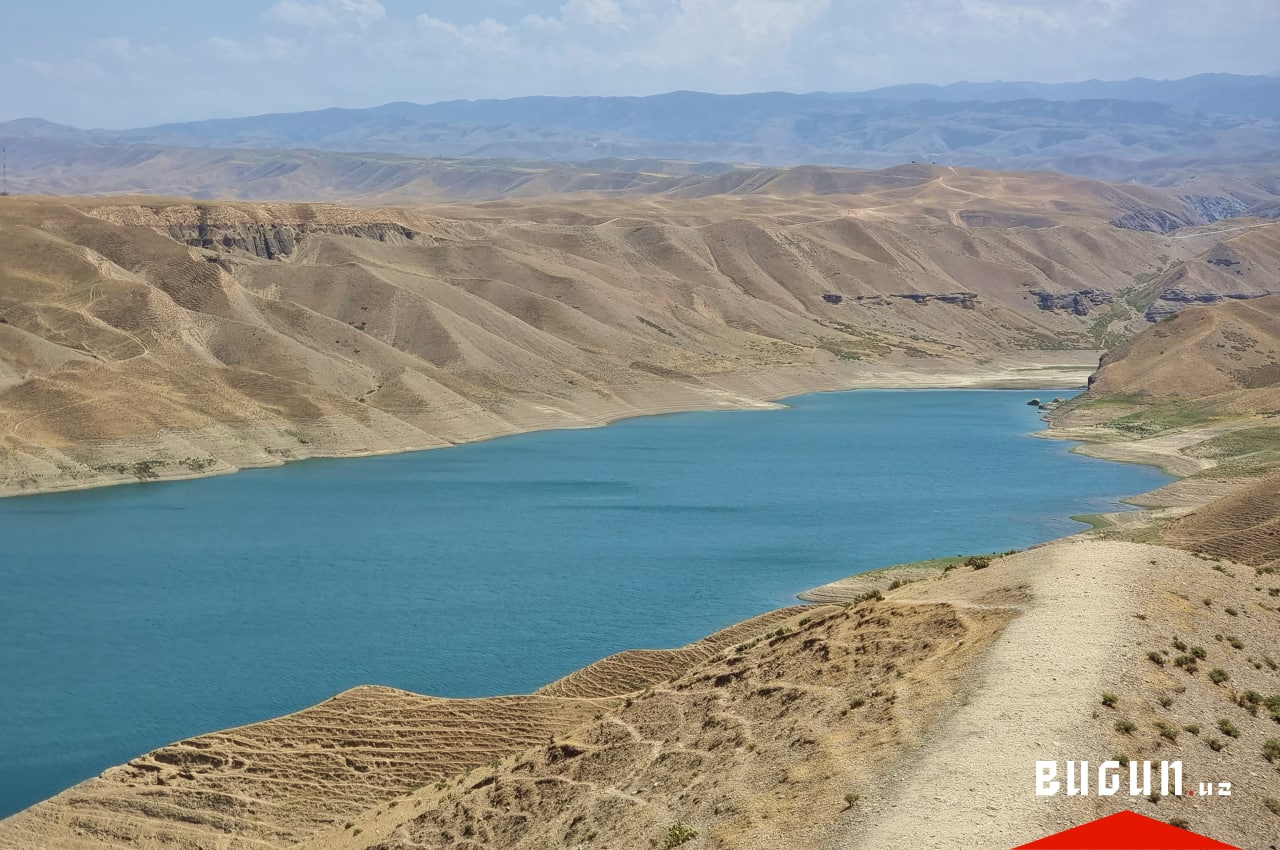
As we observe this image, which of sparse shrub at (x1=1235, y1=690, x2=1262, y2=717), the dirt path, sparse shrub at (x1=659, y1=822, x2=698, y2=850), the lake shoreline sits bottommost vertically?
the lake shoreline

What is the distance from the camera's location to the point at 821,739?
26.6 m

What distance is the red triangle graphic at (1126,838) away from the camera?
19141 millimetres

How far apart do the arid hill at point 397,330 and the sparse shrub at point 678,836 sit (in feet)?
235

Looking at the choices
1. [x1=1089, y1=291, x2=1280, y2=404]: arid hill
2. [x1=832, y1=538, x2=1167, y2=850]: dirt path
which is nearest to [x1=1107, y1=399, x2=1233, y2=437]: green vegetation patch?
[x1=1089, y1=291, x2=1280, y2=404]: arid hill

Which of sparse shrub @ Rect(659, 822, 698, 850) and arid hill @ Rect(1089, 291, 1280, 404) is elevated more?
sparse shrub @ Rect(659, 822, 698, 850)

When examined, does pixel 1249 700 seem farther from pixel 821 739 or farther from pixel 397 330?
pixel 397 330

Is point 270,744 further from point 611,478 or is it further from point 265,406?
point 265,406

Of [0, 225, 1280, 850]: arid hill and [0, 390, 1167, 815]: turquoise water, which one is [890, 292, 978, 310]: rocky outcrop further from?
[0, 225, 1280, 850]: arid hill

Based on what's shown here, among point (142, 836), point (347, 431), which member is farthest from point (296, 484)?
point (142, 836)

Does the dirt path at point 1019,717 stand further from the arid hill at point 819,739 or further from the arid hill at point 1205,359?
the arid hill at point 1205,359

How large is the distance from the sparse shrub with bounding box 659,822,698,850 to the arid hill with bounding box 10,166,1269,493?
235 ft

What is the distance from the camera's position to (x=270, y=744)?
3822 centimetres

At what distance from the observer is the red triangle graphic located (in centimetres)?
1914

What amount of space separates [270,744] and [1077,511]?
51254 millimetres
